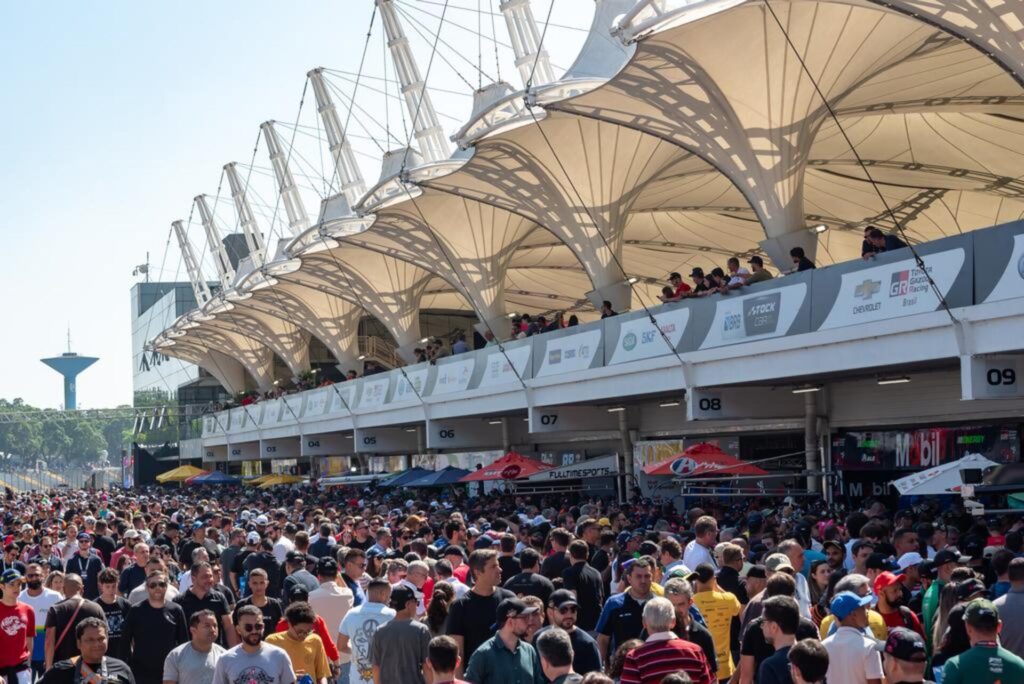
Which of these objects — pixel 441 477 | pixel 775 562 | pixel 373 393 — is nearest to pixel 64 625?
pixel 775 562

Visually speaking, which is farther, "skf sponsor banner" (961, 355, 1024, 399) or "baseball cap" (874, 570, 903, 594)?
"skf sponsor banner" (961, 355, 1024, 399)

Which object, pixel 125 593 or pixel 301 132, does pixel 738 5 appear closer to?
pixel 125 593

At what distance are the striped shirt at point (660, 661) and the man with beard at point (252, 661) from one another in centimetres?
222

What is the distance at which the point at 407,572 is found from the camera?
35.1 ft

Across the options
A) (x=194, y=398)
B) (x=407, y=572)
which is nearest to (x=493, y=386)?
(x=407, y=572)

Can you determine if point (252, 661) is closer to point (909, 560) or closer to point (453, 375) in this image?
point (909, 560)

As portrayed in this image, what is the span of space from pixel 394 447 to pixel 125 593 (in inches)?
1364

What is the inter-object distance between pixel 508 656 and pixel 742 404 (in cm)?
1898

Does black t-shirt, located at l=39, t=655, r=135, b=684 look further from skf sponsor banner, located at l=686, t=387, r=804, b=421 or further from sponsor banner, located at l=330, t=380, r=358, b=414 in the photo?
sponsor banner, located at l=330, t=380, r=358, b=414

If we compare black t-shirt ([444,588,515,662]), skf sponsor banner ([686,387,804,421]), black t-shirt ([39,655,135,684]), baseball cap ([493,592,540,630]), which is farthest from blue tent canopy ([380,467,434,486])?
baseball cap ([493,592,540,630])

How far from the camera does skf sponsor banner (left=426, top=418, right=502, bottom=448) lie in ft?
128

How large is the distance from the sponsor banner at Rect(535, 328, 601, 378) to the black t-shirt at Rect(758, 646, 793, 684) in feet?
69.9

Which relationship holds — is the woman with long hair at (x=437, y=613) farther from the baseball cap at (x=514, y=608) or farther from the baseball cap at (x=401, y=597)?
the baseball cap at (x=514, y=608)

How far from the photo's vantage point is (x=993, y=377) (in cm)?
1756
